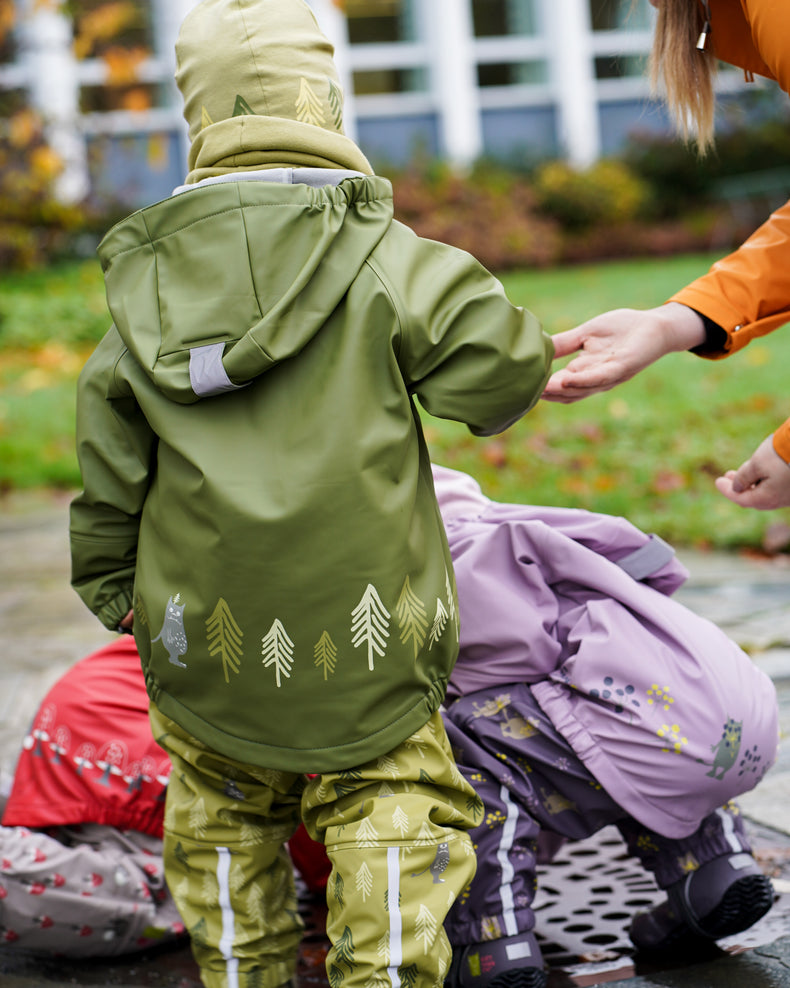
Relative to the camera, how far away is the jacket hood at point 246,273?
162 centimetres

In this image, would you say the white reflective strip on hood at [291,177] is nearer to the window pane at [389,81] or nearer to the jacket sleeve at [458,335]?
the jacket sleeve at [458,335]

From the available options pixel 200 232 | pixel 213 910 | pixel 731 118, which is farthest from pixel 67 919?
pixel 731 118

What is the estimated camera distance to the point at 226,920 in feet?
5.96

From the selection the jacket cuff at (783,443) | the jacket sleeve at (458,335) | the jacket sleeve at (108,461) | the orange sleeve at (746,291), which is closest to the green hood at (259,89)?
the jacket sleeve at (458,335)

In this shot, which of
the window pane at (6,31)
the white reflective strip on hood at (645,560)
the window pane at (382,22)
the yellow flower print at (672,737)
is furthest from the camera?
the window pane at (382,22)

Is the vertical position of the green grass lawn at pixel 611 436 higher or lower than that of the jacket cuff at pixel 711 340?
lower

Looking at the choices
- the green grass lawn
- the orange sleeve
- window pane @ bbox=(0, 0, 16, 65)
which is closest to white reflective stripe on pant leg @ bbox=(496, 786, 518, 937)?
the orange sleeve

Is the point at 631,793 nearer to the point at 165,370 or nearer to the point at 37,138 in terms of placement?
the point at 165,370

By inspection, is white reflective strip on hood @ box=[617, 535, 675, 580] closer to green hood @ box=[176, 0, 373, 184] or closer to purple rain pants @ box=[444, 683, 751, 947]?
purple rain pants @ box=[444, 683, 751, 947]

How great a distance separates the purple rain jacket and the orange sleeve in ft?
1.29

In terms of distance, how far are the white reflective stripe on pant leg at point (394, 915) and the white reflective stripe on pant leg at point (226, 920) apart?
32 centimetres

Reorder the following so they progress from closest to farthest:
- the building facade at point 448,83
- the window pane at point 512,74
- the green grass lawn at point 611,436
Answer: the green grass lawn at point 611,436
the building facade at point 448,83
the window pane at point 512,74

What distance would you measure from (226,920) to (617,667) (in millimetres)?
733

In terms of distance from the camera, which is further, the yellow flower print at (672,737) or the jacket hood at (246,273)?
the yellow flower print at (672,737)
